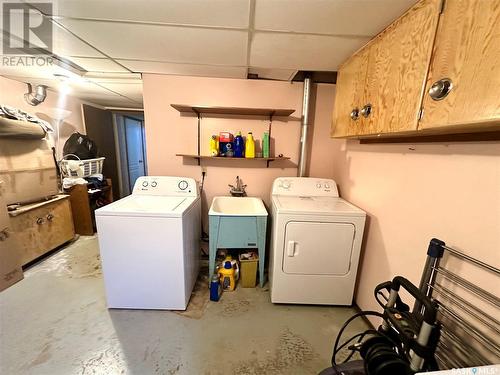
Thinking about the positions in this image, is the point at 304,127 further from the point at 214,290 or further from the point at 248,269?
the point at 214,290

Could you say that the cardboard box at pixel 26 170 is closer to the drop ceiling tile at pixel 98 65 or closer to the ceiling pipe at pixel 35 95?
the ceiling pipe at pixel 35 95

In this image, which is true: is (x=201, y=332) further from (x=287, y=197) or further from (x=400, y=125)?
(x=400, y=125)

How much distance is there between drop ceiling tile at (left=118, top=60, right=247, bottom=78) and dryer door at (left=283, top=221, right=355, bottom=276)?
1.63 meters

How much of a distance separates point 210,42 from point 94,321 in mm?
2440

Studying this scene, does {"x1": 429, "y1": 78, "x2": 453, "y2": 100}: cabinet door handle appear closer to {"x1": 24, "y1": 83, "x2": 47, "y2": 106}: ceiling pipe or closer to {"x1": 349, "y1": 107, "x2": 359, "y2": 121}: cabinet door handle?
{"x1": 349, "y1": 107, "x2": 359, "y2": 121}: cabinet door handle

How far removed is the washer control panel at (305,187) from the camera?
234cm

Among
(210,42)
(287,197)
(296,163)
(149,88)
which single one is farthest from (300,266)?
(149,88)

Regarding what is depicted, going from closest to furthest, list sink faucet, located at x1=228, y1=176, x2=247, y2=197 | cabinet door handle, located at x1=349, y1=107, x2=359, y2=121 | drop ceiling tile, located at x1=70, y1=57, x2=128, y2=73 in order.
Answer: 1. cabinet door handle, located at x1=349, y1=107, x2=359, y2=121
2. drop ceiling tile, located at x1=70, y1=57, x2=128, y2=73
3. sink faucet, located at x1=228, y1=176, x2=247, y2=197

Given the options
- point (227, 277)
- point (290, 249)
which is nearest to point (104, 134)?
point (227, 277)

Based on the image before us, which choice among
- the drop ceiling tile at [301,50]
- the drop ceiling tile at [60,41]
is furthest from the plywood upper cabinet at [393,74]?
the drop ceiling tile at [60,41]

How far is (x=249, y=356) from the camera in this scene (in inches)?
59.4

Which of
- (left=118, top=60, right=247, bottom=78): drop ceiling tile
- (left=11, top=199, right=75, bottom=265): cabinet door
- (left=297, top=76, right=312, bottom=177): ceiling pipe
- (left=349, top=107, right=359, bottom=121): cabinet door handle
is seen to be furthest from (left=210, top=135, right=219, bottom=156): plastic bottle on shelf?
(left=11, top=199, right=75, bottom=265): cabinet door

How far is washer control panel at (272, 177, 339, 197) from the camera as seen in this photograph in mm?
2336

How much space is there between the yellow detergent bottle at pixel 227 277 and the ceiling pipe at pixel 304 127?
4.28 feet
